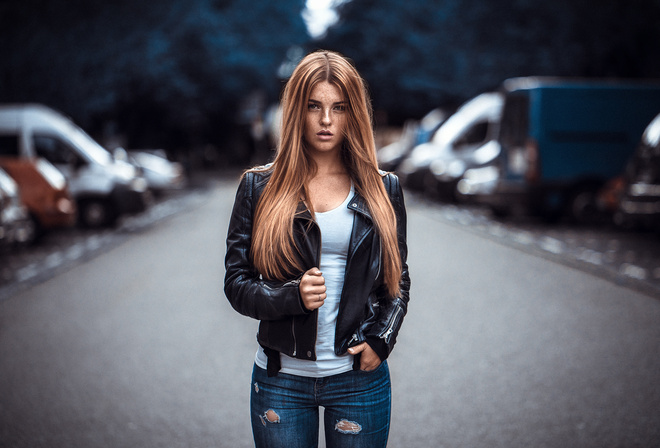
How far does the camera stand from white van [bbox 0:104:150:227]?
543 inches

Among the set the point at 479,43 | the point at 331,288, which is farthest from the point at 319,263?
the point at 479,43

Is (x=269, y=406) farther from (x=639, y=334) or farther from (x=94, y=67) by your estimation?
(x=94, y=67)

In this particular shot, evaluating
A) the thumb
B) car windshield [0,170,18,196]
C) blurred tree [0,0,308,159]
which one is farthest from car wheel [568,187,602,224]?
the thumb

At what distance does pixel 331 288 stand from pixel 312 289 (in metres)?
0.16

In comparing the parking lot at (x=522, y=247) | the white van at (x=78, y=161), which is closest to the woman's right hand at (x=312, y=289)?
the parking lot at (x=522, y=247)

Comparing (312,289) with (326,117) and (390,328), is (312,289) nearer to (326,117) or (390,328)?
(390,328)

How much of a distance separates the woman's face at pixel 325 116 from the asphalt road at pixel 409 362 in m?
2.22

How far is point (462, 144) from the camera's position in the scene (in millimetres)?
18469

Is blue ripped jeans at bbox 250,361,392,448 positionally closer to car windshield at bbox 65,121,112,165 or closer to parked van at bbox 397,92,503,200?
car windshield at bbox 65,121,112,165

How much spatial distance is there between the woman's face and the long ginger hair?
15 millimetres

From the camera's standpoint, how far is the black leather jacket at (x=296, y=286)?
2.03 meters

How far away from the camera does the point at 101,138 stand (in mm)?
23906

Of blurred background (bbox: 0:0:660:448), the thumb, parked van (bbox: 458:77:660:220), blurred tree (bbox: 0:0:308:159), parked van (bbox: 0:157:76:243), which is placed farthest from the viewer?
blurred tree (bbox: 0:0:308:159)

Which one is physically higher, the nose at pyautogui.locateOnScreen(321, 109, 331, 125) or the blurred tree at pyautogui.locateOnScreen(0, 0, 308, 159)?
the blurred tree at pyautogui.locateOnScreen(0, 0, 308, 159)
